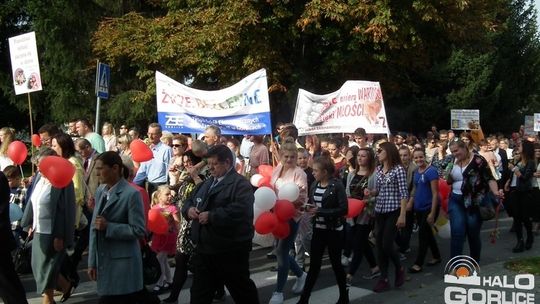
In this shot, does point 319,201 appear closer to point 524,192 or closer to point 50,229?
point 50,229

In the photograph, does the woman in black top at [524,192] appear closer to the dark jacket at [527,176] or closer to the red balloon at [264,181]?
the dark jacket at [527,176]

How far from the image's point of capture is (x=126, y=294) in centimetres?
471

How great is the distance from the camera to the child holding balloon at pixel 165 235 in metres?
6.69

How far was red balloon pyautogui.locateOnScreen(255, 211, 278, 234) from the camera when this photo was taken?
622cm

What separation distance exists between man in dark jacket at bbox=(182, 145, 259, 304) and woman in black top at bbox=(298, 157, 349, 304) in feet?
4.37

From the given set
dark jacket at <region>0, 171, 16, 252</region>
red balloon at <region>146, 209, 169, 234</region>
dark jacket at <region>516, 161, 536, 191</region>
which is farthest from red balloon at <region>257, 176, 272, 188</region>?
dark jacket at <region>516, 161, 536, 191</region>

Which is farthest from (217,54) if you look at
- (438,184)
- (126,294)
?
(126,294)

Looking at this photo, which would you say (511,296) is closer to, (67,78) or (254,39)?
(254,39)

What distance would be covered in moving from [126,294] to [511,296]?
13.4 feet

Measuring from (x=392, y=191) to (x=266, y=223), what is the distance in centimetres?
160

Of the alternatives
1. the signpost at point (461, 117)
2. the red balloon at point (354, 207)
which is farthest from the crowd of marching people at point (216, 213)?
the signpost at point (461, 117)

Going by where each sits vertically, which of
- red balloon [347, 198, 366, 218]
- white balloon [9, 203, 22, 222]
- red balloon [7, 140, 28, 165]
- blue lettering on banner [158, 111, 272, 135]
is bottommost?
red balloon [347, 198, 366, 218]

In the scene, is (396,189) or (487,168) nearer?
(396,189)

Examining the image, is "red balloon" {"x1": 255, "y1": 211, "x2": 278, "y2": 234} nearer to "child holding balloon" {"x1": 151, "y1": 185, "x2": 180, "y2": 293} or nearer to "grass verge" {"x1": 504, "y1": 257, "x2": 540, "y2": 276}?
"child holding balloon" {"x1": 151, "y1": 185, "x2": 180, "y2": 293}
